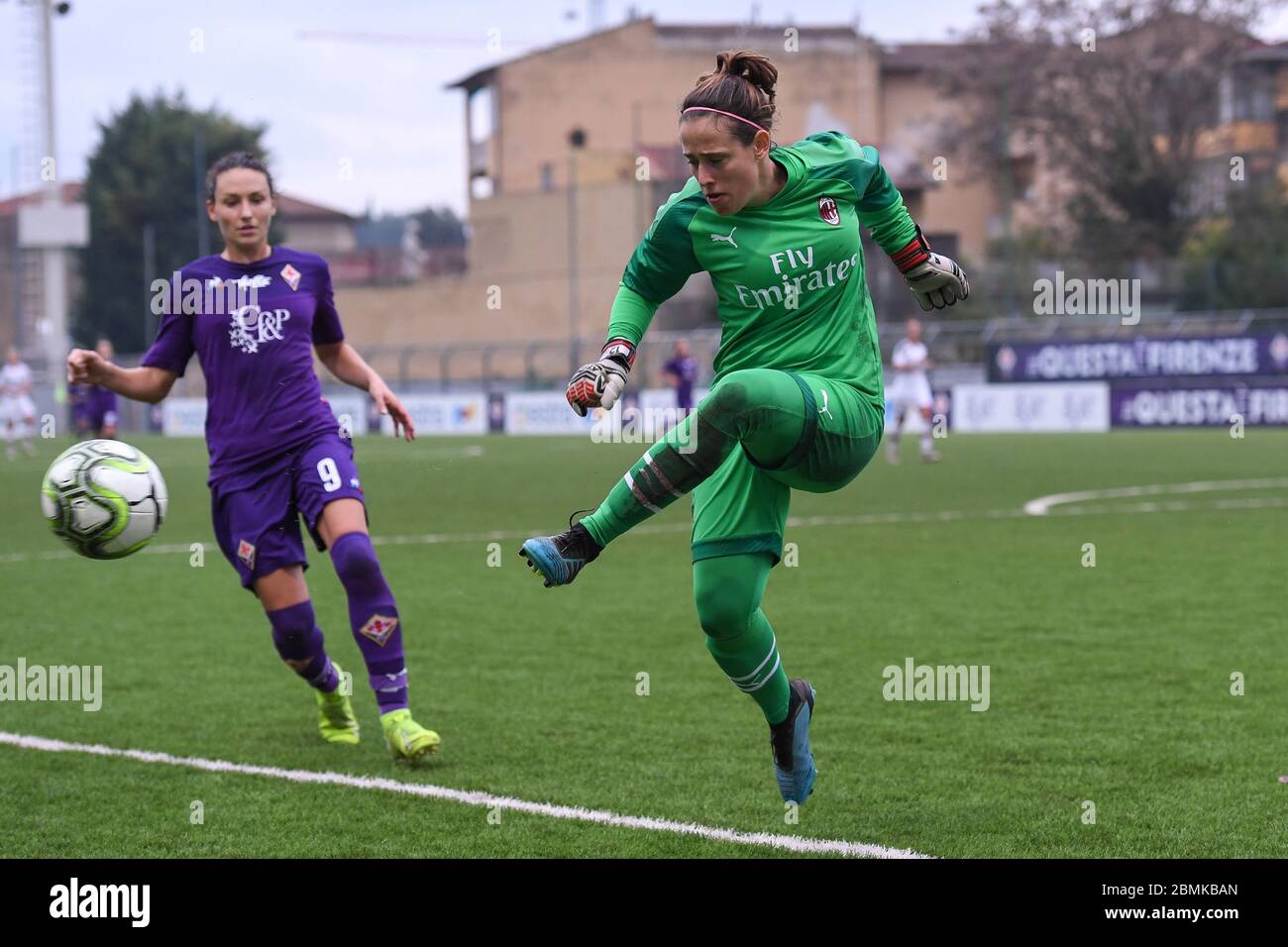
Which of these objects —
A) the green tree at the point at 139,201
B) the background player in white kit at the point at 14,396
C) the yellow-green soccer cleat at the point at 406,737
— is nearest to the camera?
the yellow-green soccer cleat at the point at 406,737

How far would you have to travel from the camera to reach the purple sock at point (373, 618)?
620 centimetres

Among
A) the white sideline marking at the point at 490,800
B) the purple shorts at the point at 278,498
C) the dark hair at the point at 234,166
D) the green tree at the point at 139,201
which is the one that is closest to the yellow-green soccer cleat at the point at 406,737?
the white sideline marking at the point at 490,800

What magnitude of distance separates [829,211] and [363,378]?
8.05 ft

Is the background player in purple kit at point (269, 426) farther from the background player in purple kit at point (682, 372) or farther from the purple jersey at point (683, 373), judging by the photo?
the purple jersey at point (683, 373)

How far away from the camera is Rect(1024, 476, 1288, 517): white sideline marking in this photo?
55.3 feet

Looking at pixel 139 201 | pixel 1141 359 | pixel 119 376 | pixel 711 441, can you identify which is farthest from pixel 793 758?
pixel 139 201

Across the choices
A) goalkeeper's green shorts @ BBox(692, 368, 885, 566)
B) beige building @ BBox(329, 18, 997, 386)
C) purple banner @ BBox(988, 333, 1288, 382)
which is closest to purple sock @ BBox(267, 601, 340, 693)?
goalkeeper's green shorts @ BBox(692, 368, 885, 566)

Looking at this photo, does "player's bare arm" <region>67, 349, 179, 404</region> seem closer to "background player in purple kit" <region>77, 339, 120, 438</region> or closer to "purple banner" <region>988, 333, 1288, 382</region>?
"background player in purple kit" <region>77, 339, 120, 438</region>

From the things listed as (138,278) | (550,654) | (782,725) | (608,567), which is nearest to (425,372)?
(138,278)

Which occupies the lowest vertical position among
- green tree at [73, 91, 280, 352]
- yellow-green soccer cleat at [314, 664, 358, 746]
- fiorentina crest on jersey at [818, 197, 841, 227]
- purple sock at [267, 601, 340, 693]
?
yellow-green soccer cleat at [314, 664, 358, 746]

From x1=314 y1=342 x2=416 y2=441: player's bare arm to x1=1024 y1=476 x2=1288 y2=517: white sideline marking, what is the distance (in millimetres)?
10520

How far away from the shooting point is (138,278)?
2255 inches

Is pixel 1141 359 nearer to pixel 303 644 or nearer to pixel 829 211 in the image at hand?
pixel 303 644

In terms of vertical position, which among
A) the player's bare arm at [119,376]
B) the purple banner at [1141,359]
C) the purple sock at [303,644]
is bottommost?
the purple sock at [303,644]
